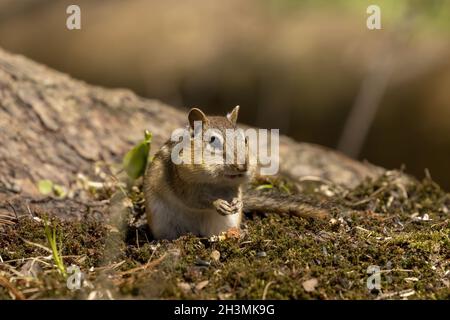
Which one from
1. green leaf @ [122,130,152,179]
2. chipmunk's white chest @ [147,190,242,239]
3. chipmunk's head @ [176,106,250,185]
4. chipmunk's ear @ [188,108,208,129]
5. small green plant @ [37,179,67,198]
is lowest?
small green plant @ [37,179,67,198]

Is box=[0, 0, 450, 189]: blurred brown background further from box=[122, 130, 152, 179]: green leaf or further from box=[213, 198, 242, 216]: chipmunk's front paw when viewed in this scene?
box=[213, 198, 242, 216]: chipmunk's front paw

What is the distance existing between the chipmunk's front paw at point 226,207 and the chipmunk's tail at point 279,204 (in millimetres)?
Answer: 587

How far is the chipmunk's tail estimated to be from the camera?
5.38 m

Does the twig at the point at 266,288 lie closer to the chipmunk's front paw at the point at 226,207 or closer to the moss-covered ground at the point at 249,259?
the moss-covered ground at the point at 249,259

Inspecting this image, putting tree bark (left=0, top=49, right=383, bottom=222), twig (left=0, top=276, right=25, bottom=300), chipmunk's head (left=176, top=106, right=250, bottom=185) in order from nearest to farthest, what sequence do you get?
twig (left=0, top=276, right=25, bottom=300) → chipmunk's head (left=176, top=106, right=250, bottom=185) → tree bark (left=0, top=49, right=383, bottom=222)

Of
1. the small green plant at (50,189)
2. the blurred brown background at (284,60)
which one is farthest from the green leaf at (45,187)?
the blurred brown background at (284,60)

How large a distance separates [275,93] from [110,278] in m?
7.18

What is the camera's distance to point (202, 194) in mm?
4922

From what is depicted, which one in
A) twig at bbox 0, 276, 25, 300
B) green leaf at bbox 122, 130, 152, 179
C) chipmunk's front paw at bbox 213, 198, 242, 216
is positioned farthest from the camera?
green leaf at bbox 122, 130, 152, 179

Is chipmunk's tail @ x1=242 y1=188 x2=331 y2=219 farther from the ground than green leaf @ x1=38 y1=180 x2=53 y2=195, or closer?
farther from the ground

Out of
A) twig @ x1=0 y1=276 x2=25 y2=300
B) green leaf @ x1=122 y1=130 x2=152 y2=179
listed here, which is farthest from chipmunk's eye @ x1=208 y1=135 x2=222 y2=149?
twig @ x1=0 y1=276 x2=25 y2=300

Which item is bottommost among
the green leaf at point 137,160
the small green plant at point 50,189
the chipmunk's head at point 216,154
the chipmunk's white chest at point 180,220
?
the small green plant at point 50,189

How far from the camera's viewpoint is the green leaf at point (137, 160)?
6176mm

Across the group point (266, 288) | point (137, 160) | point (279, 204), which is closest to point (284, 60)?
point (137, 160)
